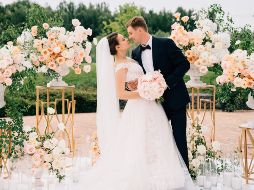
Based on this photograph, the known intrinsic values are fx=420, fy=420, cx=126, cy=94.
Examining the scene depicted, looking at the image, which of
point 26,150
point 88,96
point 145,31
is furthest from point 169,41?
point 88,96

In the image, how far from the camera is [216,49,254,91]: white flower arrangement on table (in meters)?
4.89

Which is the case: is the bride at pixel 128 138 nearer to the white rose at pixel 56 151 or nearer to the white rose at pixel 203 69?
the white rose at pixel 56 151

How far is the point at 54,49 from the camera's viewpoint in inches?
218

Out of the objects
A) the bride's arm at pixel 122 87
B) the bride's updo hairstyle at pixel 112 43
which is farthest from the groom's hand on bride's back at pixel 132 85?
the bride's updo hairstyle at pixel 112 43

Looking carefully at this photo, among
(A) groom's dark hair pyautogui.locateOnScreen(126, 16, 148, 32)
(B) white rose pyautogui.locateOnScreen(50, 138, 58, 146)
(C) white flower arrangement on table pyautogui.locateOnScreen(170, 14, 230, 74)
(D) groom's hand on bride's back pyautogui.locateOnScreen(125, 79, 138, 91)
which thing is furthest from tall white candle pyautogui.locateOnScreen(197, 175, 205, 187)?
(A) groom's dark hair pyautogui.locateOnScreen(126, 16, 148, 32)

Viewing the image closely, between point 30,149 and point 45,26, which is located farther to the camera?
point 45,26

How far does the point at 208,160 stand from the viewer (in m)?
5.65

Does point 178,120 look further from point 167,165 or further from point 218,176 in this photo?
point 218,176

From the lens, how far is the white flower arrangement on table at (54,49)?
554 centimetres

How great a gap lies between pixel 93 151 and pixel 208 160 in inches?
62.0

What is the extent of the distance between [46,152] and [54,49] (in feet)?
4.41

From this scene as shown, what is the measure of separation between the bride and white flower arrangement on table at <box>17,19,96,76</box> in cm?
70

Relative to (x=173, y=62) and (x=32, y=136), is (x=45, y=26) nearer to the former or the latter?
(x=32, y=136)

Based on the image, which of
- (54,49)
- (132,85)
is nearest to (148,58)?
(132,85)
